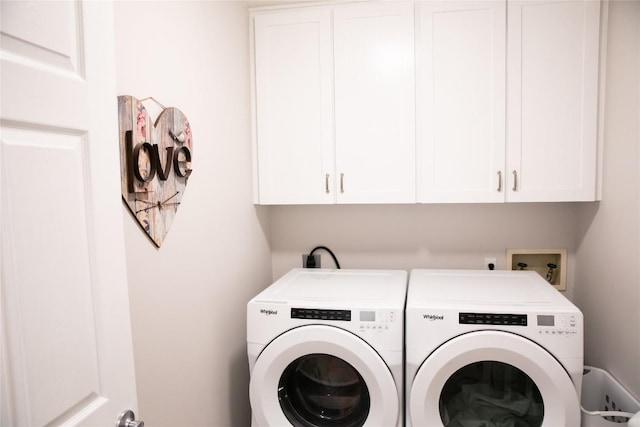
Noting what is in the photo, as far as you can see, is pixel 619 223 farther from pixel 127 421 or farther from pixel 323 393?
pixel 127 421

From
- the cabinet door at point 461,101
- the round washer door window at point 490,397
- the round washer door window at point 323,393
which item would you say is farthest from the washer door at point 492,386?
the cabinet door at point 461,101

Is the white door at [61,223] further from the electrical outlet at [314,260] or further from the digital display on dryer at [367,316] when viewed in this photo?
the electrical outlet at [314,260]

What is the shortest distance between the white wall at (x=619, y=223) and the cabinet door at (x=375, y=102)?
0.80 metres

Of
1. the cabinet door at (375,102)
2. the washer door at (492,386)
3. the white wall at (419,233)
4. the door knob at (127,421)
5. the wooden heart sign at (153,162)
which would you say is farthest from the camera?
the white wall at (419,233)

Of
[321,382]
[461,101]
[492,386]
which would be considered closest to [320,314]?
[321,382]

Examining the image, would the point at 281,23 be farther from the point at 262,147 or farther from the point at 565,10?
the point at 565,10

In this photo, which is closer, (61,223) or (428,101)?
(61,223)

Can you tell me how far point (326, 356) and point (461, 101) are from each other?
123 centimetres

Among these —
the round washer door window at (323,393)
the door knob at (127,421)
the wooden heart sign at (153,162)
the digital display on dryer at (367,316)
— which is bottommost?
the round washer door window at (323,393)

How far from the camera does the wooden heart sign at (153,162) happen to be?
4.06 feet

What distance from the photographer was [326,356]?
170cm

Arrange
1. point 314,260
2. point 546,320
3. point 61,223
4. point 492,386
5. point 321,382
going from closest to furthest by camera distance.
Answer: point 61,223
point 546,320
point 492,386
point 321,382
point 314,260

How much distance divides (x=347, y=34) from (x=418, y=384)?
59.2 inches

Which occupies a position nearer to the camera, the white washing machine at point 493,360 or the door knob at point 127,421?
the door knob at point 127,421
